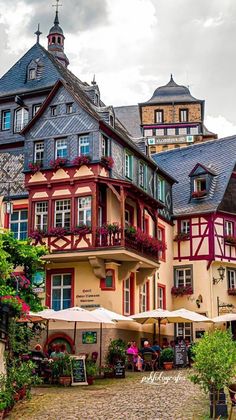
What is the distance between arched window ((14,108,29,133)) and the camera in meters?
31.5

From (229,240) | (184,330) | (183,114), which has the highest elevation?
(183,114)

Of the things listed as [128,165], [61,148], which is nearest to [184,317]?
[128,165]

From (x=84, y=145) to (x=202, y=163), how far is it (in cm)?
1384

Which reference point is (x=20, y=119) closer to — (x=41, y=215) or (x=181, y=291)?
(x=41, y=215)

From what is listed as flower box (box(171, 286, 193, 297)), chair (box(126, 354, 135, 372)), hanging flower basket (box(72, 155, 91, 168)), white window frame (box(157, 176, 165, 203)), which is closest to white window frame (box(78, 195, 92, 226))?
hanging flower basket (box(72, 155, 91, 168))

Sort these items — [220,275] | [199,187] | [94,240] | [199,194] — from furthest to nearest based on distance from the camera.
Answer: [199,187] < [199,194] < [220,275] < [94,240]

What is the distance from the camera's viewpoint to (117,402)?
Answer: 52.1ft

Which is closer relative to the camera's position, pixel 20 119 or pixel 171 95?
pixel 20 119

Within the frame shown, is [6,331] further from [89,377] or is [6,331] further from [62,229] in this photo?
[62,229]

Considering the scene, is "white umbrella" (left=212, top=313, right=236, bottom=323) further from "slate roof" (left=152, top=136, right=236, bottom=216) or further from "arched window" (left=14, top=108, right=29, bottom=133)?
"arched window" (left=14, top=108, right=29, bottom=133)

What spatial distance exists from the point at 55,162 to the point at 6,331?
14.3m

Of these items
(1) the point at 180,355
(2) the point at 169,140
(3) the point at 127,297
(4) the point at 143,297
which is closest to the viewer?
(1) the point at 180,355

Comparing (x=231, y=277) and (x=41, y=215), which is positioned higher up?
(x=41, y=215)

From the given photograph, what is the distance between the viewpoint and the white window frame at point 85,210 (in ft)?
90.9
